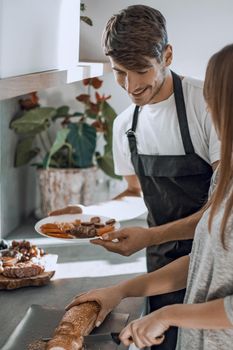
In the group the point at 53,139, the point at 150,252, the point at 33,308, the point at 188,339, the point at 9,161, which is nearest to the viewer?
the point at 188,339

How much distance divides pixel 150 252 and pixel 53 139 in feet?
3.44

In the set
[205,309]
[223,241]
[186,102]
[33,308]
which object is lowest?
[33,308]

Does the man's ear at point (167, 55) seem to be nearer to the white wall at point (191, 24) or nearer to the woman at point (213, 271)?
the woman at point (213, 271)

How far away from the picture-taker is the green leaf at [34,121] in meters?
2.67

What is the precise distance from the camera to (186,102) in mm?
1868

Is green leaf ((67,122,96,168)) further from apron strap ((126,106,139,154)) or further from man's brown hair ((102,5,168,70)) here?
man's brown hair ((102,5,168,70))

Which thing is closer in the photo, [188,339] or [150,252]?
[188,339]

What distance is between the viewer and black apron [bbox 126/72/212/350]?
187 cm

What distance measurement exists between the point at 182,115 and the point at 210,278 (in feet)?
2.25

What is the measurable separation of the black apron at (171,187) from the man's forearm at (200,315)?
0.63m

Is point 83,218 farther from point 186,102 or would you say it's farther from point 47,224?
point 186,102

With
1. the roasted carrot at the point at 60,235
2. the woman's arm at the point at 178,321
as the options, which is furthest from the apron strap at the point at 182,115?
the woman's arm at the point at 178,321

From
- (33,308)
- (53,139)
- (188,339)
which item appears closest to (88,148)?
(53,139)

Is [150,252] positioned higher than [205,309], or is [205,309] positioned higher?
[205,309]
